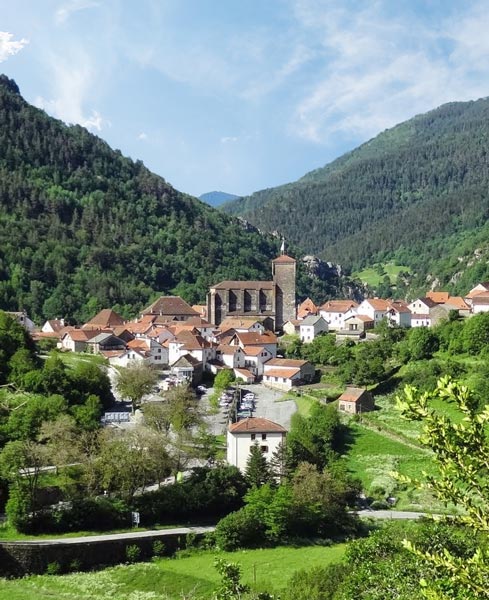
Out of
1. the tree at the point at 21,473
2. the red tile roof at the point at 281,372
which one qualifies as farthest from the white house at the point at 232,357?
the tree at the point at 21,473

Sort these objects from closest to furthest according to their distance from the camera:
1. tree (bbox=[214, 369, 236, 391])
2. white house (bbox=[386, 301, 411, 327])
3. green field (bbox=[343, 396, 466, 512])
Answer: green field (bbox=[343, 396, 466, 512]) < tree (bbox=[214, 369, 236, 391]) < white house (bbox=[386, 301, 411, 327])

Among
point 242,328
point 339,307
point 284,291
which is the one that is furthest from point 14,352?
point 339,307

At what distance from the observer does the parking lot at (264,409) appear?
51.0 m

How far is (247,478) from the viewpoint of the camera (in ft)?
127

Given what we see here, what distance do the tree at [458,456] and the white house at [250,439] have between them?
118 ft

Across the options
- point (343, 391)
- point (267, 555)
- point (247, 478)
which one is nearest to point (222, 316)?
point (343, 391)

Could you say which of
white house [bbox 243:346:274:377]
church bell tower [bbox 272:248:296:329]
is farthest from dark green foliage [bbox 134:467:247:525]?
church bell tower [bbox 272:248:296:329]

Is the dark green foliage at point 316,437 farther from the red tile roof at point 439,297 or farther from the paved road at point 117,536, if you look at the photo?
the red tile roof at point 439,297

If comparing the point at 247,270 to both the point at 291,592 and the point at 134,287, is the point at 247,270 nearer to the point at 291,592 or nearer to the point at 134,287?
the point at 134,287

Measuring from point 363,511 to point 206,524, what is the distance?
946 cm

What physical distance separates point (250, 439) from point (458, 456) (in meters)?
36.6

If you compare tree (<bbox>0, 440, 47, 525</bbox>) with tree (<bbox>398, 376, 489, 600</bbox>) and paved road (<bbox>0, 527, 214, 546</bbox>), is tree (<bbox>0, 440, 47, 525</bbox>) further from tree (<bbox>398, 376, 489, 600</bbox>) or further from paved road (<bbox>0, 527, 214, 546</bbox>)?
tree (<bbox>398, 376, 489, 600</bbox>)

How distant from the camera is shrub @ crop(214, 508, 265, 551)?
111ft

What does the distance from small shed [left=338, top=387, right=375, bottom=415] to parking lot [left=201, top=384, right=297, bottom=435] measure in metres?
4.22
